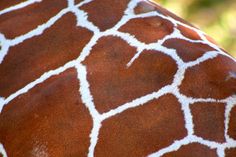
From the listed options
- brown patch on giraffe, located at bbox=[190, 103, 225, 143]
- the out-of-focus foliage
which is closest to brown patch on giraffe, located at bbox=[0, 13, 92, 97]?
brown patch on giraffe, located at bbox=[190, 103, 225, 143]

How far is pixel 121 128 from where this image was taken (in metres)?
1.43

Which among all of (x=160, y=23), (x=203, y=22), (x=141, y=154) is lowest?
(x=203, y=22)

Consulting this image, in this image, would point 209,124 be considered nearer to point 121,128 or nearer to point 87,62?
point 121,128

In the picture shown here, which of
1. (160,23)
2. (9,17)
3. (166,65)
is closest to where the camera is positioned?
(166,65)

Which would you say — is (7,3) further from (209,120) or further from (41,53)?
(209,120)

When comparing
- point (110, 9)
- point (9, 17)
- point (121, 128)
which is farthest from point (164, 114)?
point (9, 17)

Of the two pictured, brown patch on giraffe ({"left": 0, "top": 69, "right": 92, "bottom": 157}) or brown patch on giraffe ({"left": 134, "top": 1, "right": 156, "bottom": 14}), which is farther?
brown patch on giraffe ({"left": 134, "top": 1, "right": 156, "bottom": 14})

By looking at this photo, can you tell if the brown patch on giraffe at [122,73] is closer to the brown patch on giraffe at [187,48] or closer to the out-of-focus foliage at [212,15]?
the brown patch on giraffe at [187,48]

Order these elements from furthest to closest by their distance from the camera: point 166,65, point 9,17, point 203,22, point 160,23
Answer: point 203,22 < point 9,17 < point 160,23 < point 166,65

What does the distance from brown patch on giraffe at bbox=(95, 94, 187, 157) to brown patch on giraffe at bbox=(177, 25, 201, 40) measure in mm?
248

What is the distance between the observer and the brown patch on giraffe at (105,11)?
165 cm

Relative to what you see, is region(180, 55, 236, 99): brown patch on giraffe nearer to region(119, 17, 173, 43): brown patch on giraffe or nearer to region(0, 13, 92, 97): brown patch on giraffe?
region(119, 17, 173, 43): brown patch on giraffe

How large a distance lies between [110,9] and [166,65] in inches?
10.8

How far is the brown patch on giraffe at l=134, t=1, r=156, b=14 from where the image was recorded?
1.68 metres
